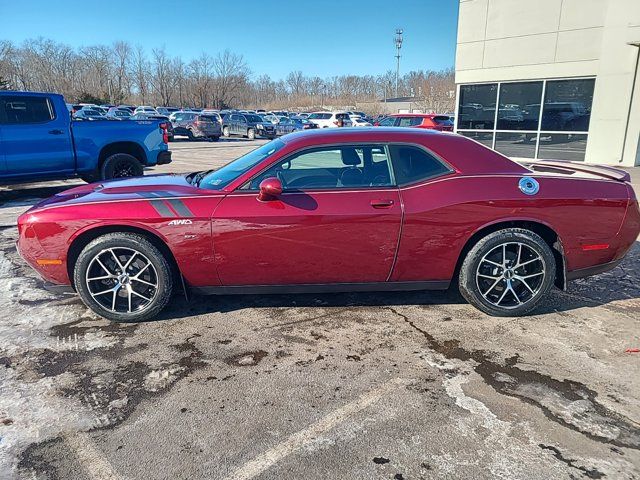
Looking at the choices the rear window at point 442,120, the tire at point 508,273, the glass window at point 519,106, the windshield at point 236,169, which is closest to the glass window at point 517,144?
the glass window at point 519,106

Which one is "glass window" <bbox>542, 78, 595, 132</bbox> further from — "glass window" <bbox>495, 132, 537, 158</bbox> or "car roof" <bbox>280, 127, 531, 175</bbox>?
"car roof" <bbox>280, 127, 531, 175</bbox>

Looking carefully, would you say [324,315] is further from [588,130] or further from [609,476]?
[588,130]

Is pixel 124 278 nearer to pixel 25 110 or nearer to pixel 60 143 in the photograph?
pixel 60 143

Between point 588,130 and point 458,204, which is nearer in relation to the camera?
point 458,204

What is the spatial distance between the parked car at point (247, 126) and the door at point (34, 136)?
22.0 m

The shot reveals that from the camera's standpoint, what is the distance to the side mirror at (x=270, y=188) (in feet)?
11.3

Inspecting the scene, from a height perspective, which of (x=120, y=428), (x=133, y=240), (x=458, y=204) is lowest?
(x=120, y=428)

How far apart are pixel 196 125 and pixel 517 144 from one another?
18616 mm

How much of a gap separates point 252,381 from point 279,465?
78cm

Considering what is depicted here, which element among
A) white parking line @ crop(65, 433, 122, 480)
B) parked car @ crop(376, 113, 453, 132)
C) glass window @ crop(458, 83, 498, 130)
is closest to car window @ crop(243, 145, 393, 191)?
white parking line @ crop(65, 433, 122, 480)

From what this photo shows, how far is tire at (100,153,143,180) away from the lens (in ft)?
28.9

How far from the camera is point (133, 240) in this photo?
3598mm

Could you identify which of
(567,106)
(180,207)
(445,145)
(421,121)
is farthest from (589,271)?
(421,121)

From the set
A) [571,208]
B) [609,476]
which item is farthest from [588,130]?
[609,476]
